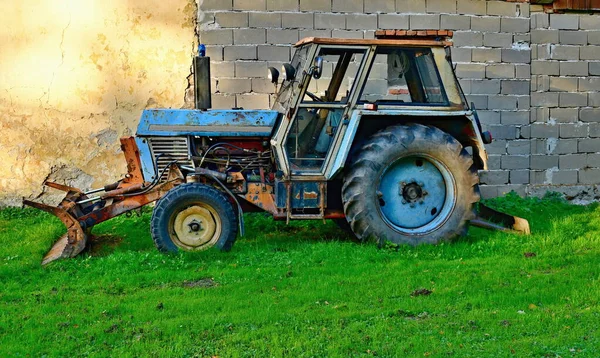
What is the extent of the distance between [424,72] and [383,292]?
266 centimetres

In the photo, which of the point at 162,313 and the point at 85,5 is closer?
the point at 162,313

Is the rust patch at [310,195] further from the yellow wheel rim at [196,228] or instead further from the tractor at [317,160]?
the yellow wheel rim at [196,228]

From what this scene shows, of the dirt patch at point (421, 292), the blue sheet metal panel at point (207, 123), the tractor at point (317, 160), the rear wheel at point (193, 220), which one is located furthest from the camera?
the blue sheet metal panel at point (207, 123)

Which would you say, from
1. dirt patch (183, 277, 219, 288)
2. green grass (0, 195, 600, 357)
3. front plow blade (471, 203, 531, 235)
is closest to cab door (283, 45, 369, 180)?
green grass (0, 195, 600, 357)

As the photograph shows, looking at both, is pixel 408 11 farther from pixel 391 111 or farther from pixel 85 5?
pixel 85 5

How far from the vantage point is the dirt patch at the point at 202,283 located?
6.64 meters

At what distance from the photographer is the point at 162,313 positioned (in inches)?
230

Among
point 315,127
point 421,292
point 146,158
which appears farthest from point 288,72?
point 421,292

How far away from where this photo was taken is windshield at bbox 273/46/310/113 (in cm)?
796

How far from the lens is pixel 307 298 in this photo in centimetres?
622

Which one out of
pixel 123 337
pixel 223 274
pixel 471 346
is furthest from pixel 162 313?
pixel 471 346

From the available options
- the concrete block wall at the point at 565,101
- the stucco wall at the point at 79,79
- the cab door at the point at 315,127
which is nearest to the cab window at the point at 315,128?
the cab door at the point at 315,127

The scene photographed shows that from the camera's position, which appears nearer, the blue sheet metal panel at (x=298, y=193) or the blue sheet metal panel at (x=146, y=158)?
the blue sheet metal panel at (x=298, y=193)

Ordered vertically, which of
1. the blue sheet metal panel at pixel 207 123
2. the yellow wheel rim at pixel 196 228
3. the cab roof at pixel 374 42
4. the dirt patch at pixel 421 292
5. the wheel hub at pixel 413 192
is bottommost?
the dirt patch at pixel 421 292
